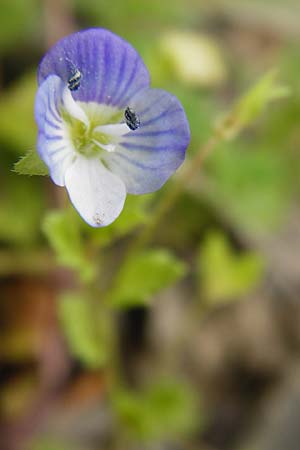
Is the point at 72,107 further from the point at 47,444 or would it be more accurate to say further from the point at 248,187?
the point at 248,187

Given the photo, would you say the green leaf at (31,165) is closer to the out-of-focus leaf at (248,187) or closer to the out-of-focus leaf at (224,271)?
the out-of-focus leaf at (224,271)

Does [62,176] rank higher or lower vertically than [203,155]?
lower

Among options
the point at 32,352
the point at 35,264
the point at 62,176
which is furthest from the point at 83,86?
the point at 32,352

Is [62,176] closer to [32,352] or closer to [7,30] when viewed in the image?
[32,352]

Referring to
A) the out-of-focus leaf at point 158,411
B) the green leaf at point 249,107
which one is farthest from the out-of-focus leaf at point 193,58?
the out-of-focus leaf at point 158,411

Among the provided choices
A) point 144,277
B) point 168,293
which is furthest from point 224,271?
point 144,277

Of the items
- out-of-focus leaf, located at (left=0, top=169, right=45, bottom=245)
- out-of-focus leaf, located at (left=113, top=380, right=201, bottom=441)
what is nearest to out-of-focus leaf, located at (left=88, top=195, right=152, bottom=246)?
out-of-focus leaf, located at (left=113, top=380, right=201, bottom=441)

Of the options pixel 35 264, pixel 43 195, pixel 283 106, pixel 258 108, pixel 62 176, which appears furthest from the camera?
pixel 283 106
